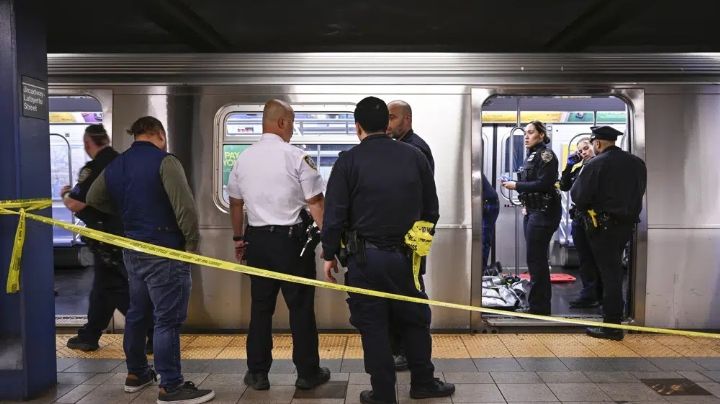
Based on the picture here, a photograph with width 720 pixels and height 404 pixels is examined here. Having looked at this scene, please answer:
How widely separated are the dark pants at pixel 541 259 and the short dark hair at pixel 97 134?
13.1 ft

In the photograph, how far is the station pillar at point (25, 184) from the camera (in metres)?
3.70

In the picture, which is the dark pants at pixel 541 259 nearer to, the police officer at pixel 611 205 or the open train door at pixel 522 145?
the police officer at pixel 611 205

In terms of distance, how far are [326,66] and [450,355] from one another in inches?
105

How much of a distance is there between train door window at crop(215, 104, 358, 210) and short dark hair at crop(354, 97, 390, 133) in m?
A: 1.70

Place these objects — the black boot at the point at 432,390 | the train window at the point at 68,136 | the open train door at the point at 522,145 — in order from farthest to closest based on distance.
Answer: the train window at the point at 68,136, the open train door at the point at 522,145, the black boot at the point at 432,390

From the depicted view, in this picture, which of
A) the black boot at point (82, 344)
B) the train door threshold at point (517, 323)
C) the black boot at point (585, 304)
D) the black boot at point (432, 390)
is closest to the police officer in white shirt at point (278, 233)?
the black boot at point (432, 390)

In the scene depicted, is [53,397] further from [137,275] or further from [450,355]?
[450,355]

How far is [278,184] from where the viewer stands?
4016 mm

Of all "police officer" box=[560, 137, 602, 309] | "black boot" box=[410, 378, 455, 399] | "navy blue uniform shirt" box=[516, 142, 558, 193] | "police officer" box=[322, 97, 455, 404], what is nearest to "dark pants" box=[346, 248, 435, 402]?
"police officer" box=[322, 97, 455, 404]

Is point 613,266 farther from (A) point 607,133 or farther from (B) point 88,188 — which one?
(B) point 88,188

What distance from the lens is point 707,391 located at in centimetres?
404

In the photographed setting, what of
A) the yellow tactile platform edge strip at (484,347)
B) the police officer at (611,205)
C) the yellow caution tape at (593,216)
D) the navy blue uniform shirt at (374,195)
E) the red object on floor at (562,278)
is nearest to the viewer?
the navy blue uniform shirt at (374,195)

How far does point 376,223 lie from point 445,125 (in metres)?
2.10
